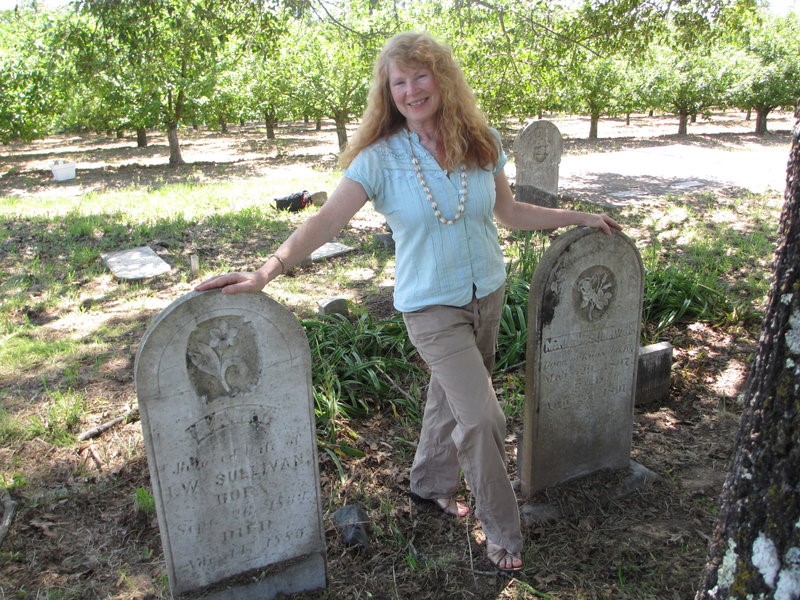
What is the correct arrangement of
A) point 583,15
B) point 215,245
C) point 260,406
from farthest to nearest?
point 583,15
point 215,245
point 260,406

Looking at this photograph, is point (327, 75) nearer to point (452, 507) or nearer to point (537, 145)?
point (537, 145)

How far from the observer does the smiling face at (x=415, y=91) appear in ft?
7.78

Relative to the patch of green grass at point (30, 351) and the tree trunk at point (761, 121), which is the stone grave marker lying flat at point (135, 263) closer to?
the patch of green grass at point (30, 351)

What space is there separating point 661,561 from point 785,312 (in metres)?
1.61

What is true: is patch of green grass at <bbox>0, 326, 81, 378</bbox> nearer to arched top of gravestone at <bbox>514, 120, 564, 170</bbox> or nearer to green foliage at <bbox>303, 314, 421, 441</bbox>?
green foliage at <bbox>303, 314, 421, 441</bbox>

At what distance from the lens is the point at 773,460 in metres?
1.53

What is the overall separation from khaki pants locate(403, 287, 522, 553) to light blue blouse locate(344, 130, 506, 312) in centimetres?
9

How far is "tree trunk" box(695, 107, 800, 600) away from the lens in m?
1.49

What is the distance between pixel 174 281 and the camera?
20.9 feet

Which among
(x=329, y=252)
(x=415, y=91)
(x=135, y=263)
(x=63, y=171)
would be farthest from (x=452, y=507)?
(x=63, y=171)

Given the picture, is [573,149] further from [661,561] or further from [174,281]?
[661,561]

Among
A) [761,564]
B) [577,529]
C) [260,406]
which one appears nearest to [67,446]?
[260,406]

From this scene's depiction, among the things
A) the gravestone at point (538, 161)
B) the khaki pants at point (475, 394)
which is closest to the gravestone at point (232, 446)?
the khaki pants at point (475, 394)

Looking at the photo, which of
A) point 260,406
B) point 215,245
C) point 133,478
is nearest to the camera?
point 260,406
